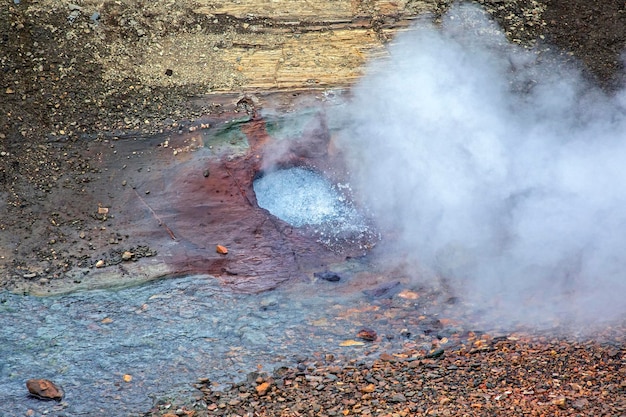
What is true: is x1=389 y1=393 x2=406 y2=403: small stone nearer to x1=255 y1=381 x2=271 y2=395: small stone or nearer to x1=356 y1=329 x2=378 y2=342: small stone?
x1=356 y1=329 x2=378 y2=342: small stone

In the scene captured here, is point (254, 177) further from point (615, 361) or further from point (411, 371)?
point (615, 361)

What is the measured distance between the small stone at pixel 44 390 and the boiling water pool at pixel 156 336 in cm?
4

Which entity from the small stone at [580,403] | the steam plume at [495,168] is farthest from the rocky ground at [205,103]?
the steam plume at [495,168]

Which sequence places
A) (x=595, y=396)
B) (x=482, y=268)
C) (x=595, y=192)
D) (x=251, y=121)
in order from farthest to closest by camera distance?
(x=251, y=121), (x=595, y=192), (x=482, y=268), (x=595, y=396)

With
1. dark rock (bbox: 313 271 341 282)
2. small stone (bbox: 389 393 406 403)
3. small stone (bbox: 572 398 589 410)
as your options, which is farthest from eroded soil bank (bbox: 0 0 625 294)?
small stone (bbox: 572 398 589 410)

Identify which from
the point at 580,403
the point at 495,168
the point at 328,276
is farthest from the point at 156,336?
the point at 495,168

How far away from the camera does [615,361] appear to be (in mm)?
5203

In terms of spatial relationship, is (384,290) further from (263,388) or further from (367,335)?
(263,388)

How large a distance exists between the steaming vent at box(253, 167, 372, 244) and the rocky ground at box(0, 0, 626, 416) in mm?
817

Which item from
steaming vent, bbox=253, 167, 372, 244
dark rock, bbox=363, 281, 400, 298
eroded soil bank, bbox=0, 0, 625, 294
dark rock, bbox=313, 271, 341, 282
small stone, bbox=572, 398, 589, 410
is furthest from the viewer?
steaming vent, bbox=253, 167, 372, 244

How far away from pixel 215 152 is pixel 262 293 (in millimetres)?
1503

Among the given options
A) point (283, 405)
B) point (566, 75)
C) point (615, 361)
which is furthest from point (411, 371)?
point (566, 75)

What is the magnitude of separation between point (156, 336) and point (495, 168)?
10.7ft

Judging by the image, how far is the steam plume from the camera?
6188 millimetres
